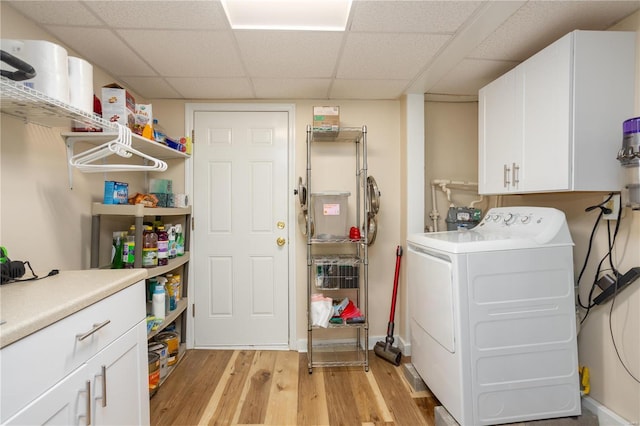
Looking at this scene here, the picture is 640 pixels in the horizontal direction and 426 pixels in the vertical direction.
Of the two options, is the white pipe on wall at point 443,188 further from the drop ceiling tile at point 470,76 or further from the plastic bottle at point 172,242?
the plastic bottle at point 172,242

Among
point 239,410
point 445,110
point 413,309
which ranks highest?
point 445,110

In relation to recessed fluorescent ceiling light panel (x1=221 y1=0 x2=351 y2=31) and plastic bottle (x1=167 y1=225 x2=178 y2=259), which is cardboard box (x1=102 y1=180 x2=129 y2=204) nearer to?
plastic bottle (x1=167 y1=225 x2=178 y2=259)

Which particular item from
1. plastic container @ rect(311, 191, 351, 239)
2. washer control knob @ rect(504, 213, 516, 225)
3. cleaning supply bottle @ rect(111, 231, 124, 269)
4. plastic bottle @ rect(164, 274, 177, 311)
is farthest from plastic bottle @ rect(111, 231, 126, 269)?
washer control knob @ rect(504, 213, 516, 225)

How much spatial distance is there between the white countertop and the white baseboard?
2422mm

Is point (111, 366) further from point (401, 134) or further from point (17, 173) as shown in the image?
point (401, 134)

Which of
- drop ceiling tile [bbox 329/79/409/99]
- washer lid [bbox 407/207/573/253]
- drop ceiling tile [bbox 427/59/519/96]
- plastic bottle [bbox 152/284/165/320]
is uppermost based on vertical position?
drop ceiling tile [bbox 427/59/519/96]

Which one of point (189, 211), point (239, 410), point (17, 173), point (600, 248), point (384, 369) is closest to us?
point (17, 173)

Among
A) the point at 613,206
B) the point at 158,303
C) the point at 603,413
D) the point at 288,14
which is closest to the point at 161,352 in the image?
the point at 158,303

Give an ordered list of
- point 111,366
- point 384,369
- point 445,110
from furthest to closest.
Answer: point 445,110 < point 384,369 < point 111,366

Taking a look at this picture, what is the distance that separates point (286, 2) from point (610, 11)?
1.55 metres

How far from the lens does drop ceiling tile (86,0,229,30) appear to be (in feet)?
4.27

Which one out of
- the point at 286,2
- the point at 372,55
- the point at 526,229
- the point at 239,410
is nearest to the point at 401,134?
the point at 372,55

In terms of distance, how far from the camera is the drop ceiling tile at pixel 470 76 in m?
1.89

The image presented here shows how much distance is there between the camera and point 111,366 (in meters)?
1.07
